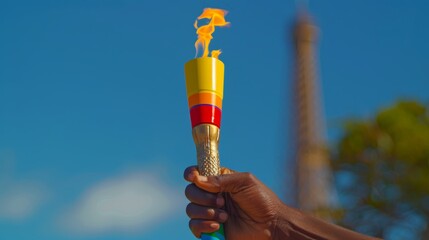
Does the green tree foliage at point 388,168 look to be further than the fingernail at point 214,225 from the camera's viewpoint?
Yes

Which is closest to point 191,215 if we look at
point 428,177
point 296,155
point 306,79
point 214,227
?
point 214,227

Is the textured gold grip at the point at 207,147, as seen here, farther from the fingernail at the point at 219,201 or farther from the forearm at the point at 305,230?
the forearm at the point at 305,230

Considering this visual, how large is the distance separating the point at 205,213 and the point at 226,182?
0.16m

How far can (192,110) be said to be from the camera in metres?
3.62

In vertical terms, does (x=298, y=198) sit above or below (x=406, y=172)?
above

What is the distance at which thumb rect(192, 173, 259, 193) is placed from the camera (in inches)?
141

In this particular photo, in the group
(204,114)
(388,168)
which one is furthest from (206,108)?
(388,168)

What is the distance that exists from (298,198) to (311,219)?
33.9m

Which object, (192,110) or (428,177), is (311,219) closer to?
(192,110)

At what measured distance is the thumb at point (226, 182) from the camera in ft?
11.8

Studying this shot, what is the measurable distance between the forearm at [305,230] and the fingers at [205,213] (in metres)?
0.43

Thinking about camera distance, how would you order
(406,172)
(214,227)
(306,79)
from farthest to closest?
(306,79)
(406,172)
(214,227)

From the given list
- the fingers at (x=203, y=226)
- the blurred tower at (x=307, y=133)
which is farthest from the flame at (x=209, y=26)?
the blurred tower at (x=307, y=133)

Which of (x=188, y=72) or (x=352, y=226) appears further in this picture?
(x=352, y=226)
